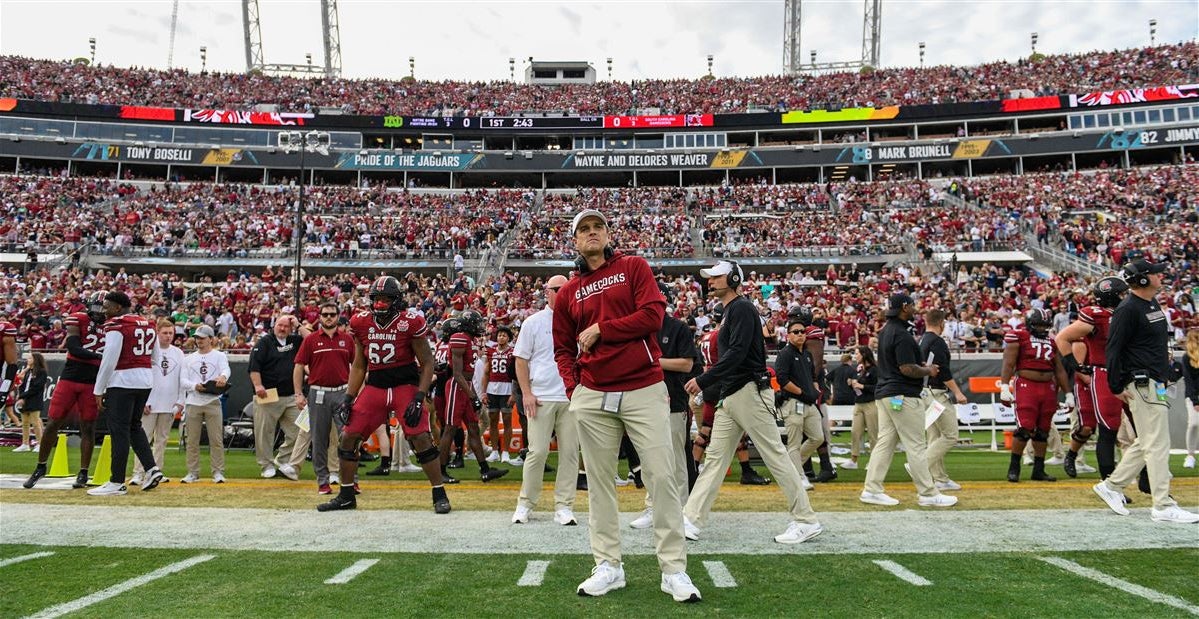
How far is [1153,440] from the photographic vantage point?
5941mm

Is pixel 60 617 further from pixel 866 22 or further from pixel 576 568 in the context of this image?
pixel 866 22

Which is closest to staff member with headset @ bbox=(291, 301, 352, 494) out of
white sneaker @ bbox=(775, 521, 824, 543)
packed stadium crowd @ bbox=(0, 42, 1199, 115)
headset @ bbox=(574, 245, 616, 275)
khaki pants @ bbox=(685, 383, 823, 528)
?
khaki pants @ bbox=(685, 383, 823, 528)

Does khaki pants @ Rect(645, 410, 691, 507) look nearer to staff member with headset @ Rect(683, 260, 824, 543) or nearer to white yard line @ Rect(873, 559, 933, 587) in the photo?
staff member with headset @ Rect(683, 260, 824, 543)

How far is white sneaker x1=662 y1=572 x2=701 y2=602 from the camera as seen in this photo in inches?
148

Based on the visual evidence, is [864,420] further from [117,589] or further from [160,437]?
[160,437]

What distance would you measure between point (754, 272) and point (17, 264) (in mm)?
32200

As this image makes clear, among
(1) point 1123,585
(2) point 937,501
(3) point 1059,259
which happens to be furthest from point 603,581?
(3) point 1059,259

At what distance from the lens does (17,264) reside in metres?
31.1

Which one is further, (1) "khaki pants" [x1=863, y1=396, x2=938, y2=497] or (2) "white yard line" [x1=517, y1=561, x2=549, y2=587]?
(1) "khaki pants" [x1=863, y1=396, x2=938, y2=497]

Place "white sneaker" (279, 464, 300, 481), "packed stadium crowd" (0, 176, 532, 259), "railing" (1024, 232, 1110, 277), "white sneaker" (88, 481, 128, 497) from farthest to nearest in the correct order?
"packed stadium crowd" (0, 176, 532, 259), "railing" (1024, 232, 1110, 277), "white sneaker" (279, 464, 300, 481), "white sneaker" (88, 481, 128, 497)

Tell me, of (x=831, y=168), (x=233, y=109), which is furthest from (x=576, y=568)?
(x=233, y=109)

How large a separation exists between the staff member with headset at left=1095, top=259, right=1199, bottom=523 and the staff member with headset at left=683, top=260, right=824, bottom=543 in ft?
9.52

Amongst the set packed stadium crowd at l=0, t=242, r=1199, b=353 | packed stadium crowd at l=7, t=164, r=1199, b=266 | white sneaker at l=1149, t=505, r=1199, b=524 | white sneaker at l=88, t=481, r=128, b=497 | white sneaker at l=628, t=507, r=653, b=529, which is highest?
packed stadium crowd at l=7, t=164, r=1199, b=266

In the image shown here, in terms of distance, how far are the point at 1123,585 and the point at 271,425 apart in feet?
29.3
